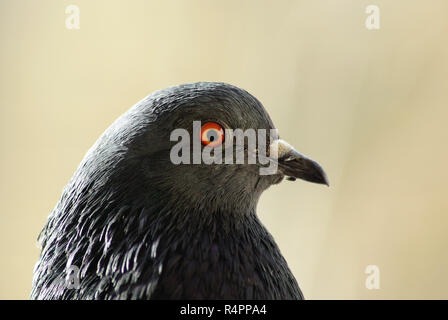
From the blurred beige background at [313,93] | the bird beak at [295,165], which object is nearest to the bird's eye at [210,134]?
the bird beak at [295,165]

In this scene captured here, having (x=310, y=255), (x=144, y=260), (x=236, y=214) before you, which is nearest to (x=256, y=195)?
(x=236, y=214)

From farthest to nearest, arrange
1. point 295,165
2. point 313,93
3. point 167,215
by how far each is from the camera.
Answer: point 313,93 → point 295,165 → point 167,215

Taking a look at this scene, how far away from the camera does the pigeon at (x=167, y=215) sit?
234cm

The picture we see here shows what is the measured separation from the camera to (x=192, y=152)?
2494mm

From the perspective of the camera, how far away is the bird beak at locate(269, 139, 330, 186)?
2562 millimetres

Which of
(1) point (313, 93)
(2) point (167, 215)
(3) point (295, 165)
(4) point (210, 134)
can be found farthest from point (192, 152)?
(1) point (313, 93)

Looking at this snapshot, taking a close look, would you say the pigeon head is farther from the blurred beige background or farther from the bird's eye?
the blurred beige background

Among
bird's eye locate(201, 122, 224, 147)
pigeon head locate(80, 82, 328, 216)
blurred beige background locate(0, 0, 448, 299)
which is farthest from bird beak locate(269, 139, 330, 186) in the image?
blurred beige background locate(0, 0, 448, 299)

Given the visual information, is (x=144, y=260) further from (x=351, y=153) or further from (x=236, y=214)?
(x=351, y=153)

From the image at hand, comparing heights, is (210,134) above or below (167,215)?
above

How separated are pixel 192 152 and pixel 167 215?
274 millimetres

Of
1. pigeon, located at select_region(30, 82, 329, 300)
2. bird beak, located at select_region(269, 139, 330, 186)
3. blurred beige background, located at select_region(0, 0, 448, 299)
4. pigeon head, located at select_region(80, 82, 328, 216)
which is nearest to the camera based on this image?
pigeon, located at select_region(30, 82, 329, 300)

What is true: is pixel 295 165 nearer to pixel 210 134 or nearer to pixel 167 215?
pixel 210 134

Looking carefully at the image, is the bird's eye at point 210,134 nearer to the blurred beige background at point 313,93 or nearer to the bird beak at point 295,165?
the bird beak at point 295,165
